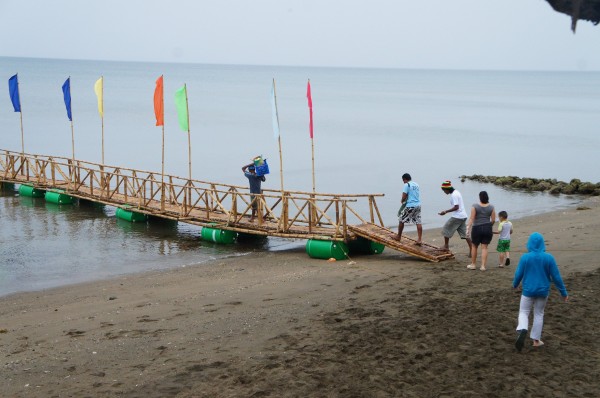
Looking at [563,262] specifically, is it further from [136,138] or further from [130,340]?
[136,138]

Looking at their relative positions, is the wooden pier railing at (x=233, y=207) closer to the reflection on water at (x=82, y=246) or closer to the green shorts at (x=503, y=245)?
the reflection on water at (x=82, y=246)

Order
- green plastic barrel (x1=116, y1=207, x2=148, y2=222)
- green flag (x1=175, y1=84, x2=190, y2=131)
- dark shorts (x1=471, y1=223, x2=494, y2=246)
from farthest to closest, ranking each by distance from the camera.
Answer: green plastic barrel (x1=116, y1=207, x2=148, y2=222), green flag (x1=175, y1=84, x2=190, y2=131), dark shorts (x1=471, y1=223, x2=494, y2=246)

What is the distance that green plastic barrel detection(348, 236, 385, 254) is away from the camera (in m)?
17.5

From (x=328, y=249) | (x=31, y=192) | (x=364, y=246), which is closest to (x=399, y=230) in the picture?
(x=364, y=246)

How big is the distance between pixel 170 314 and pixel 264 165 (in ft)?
25.9

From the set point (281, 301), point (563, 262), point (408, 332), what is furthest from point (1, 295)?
point (563, 262)

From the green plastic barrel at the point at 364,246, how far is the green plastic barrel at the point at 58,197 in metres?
14.6

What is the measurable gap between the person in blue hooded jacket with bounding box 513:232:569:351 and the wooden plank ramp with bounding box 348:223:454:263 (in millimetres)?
6288

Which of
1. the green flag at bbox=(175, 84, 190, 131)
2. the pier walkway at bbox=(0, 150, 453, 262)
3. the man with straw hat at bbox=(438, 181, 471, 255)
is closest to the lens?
the man with straw hat at bbox=(438, 181, 471, 255)

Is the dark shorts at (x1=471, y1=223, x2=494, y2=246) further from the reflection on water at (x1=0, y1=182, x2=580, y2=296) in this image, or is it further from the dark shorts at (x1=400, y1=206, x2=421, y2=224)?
the reflection on water at (x1=0, y1=182, x2=580, y2=296)

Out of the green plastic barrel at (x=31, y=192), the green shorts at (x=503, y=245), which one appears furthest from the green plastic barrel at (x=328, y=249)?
the green plastic barrel at (x=31, y=192)

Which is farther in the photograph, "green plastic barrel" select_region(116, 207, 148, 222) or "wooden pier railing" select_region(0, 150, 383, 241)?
"green plastic barrel" select_region(116, 207, 148, 222)

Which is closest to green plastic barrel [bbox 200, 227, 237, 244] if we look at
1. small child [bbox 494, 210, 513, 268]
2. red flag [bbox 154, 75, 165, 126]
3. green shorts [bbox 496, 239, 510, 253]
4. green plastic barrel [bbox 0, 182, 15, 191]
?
red flag [bbox 154, 75, 165, 126]

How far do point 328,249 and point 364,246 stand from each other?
3.25 feet
